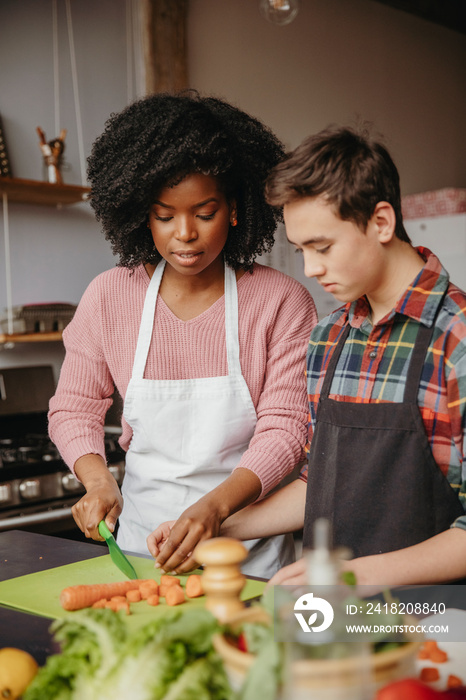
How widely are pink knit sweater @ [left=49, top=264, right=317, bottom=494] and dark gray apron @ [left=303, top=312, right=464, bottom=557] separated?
34 centimetres

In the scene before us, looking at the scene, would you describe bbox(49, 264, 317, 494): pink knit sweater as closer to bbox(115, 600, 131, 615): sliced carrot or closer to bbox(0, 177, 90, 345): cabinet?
bbox(115, 600, 131, 615): sliced carrot

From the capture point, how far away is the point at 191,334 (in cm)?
171

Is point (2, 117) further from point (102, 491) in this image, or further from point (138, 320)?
point (102, 491)

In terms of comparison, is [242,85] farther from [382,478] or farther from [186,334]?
[382,478]

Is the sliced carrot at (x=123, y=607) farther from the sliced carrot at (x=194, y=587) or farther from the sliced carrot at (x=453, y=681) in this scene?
the sliced carrot at (x=453, y=681)

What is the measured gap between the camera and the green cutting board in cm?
119

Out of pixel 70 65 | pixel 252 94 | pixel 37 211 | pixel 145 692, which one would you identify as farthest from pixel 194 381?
pixel 252 94

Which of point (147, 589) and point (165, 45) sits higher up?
point (165, 45)

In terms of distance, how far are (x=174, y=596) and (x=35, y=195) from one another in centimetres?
231

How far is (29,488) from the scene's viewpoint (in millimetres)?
2594

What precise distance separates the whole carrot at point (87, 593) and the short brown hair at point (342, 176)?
682 millimetres

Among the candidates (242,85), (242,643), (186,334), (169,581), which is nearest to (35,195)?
(242,85)

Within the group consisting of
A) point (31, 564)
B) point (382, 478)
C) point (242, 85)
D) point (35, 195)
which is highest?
point (242, 85)

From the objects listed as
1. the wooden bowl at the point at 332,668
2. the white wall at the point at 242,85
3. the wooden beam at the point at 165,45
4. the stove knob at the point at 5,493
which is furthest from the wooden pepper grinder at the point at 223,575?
the wooden beam at the point at 165,45
